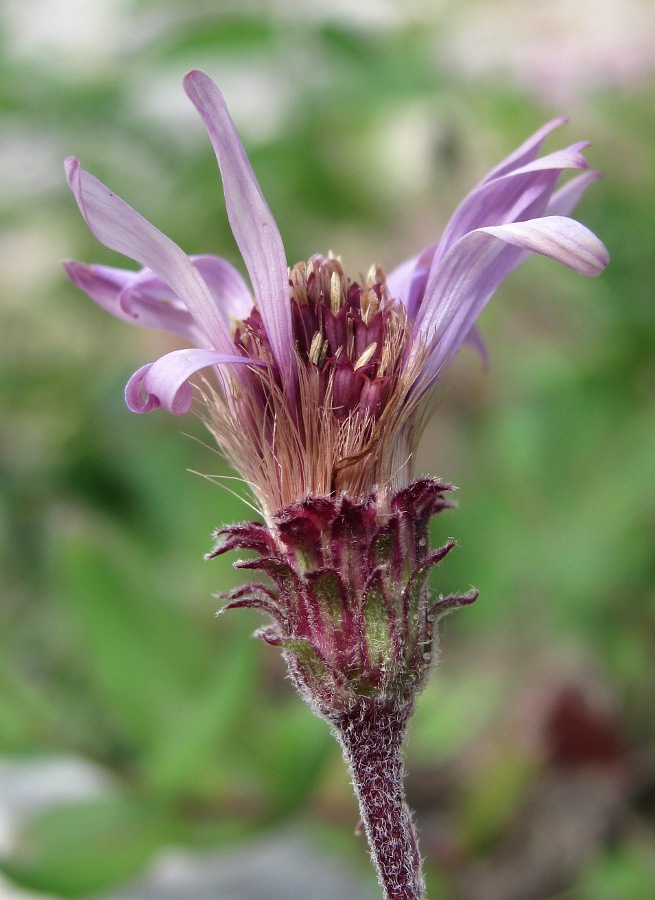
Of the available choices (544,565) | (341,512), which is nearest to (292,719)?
(544,565)

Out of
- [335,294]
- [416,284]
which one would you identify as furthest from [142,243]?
[416,284]

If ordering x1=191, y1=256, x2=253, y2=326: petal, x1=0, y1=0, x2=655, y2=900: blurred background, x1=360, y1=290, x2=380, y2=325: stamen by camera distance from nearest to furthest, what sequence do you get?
x1=360, y1=290, x2=380, y2=325: stamen < x1=191, y1=256, x2=253, y2=326: petal < x1=0, y1=0, x2=655, y2=900: blurred background

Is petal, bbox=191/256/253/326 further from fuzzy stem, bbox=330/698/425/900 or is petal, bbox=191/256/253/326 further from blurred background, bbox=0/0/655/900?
blurred background, bbox=0/0/655/900

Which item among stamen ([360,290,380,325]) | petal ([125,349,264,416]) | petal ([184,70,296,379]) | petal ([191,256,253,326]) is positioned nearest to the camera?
petal ([125,349,264,416])

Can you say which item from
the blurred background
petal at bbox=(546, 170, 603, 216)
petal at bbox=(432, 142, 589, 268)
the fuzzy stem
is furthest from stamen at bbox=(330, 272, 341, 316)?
the blurred background

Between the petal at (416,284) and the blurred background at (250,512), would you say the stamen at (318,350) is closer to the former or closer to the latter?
the petal at (416,284)

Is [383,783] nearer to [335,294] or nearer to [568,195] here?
[335,294]

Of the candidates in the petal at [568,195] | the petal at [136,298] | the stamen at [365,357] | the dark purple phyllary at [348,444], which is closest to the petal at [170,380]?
the dark purple phyllary at [348,444]

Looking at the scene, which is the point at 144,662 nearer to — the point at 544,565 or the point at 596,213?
the point at 544,565
